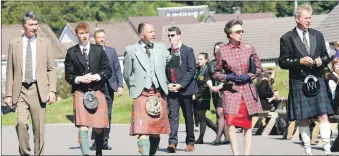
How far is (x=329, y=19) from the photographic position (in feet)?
235

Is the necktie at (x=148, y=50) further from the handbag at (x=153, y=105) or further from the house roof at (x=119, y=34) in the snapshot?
the house roof at (x=119, y=34)

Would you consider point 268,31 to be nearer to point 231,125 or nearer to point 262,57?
point 262,57

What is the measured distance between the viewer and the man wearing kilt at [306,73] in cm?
1588

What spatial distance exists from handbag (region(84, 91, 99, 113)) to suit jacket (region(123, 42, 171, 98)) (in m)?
0.60

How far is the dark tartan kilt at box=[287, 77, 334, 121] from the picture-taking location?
16.0 m

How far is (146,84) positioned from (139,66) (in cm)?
32

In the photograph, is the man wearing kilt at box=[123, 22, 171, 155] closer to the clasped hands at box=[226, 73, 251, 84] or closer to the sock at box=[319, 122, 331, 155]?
the clasped hands at box=[226, 73, 251, 84]

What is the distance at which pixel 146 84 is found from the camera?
16000 mm

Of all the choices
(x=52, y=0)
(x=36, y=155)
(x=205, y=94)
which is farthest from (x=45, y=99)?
(x=52, y=0)

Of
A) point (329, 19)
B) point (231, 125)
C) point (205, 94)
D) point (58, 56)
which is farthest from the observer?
point (58, 56)

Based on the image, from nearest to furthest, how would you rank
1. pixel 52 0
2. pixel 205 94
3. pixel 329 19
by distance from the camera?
pixel 205 94
pixel 329 19
pixel 52 0

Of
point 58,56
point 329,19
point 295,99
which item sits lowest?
point 58,56

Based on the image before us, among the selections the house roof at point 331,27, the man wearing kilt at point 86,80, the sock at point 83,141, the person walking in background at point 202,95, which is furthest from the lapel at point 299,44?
the house roof at point 331,27

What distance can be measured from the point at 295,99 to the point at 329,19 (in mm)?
56154
